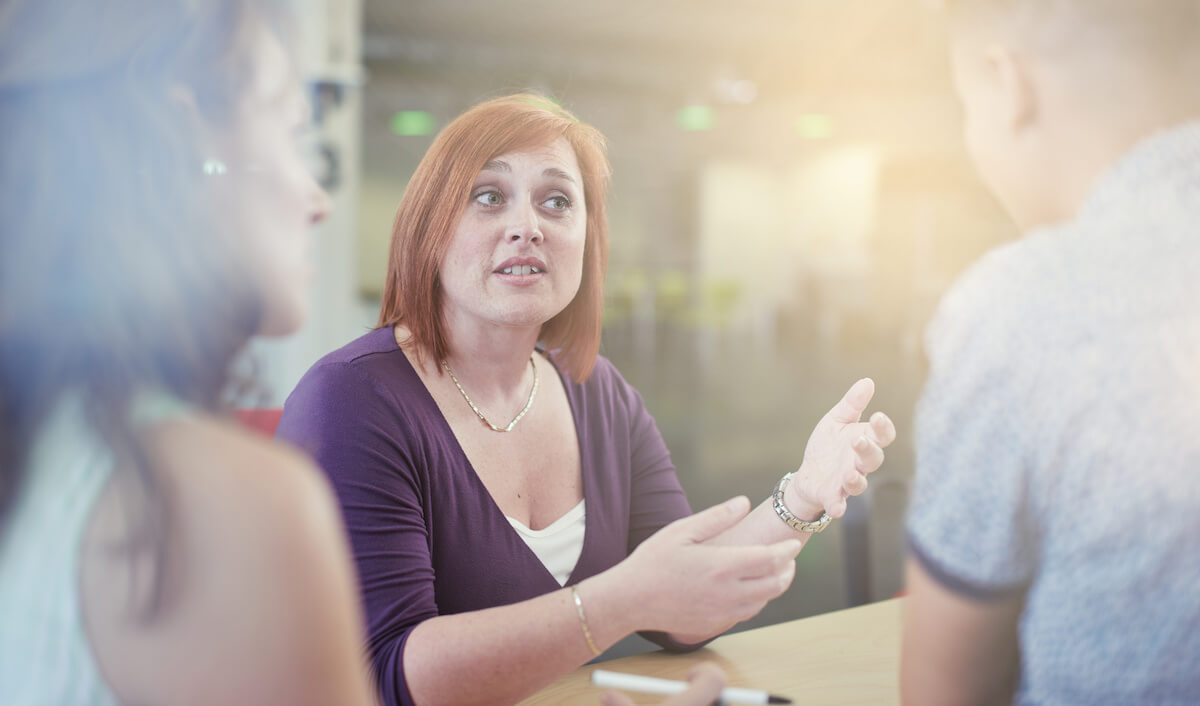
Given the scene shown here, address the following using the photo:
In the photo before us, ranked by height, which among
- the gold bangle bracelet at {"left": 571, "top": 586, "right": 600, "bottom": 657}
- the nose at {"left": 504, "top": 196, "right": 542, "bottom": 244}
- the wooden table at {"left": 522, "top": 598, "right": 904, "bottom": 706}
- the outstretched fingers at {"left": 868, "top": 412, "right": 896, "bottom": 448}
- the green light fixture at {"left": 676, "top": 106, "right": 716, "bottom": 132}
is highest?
the green light fixture at {"left": 676, "top": 106, "right": 716, "bottom": 132}

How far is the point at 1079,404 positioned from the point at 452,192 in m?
0.63

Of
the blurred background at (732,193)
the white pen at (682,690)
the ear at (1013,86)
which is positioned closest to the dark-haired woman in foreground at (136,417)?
the blurred background at (732,193)

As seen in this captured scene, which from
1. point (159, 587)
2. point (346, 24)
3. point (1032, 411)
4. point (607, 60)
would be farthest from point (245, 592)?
point (607, 60)

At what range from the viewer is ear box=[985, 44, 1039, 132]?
0.62 m

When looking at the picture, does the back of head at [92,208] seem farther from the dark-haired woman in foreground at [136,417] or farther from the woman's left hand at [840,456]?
the woman's left hand at [840,456]

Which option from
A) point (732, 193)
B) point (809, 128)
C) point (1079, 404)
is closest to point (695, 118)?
point (809, 128)

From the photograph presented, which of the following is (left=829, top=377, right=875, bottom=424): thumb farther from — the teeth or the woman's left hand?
the teeth

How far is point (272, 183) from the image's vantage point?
1.86 feet

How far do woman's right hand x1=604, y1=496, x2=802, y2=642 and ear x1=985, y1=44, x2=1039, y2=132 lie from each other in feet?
1.23

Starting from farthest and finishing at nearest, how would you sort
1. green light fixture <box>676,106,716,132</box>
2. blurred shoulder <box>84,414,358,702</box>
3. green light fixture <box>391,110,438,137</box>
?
green light fixture <box>676,106,716,132</box>
green light fixture <box>391,110,438,137</box>
blurred shoulder <box>84,414,358,702</box>

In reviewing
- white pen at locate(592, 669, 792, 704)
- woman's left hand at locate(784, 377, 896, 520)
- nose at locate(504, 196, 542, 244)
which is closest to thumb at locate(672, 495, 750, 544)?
white pen at locate(592, 669, 792, 704)

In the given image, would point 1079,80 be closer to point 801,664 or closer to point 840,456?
point 840,456

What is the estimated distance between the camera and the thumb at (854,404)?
93cm

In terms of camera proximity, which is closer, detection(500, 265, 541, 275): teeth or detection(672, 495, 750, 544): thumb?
detection(672, 495, 750, 544): thumb
